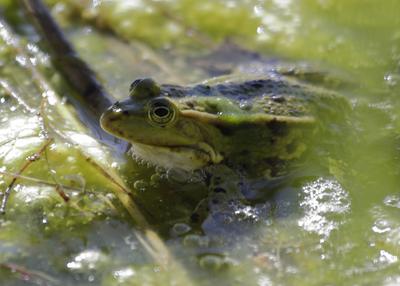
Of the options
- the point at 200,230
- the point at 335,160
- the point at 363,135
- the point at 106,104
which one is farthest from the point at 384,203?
the point at 106,104

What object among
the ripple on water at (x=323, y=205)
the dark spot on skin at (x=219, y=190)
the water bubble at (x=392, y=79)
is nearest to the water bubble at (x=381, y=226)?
the ripple on water at (x=323, y=205)

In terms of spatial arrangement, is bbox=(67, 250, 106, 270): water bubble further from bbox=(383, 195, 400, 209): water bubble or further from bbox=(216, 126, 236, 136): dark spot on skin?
bbox=(383, 195, 400, 209): water bubble

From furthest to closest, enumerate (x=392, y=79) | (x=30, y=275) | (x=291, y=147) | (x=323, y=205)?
1. (x=392, y=79)
2. (x=291, y=147)
3. (x=323, y=205)
4. (x=30, y=275)

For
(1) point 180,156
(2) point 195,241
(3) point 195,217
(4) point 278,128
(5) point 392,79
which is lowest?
(2) point 195,241

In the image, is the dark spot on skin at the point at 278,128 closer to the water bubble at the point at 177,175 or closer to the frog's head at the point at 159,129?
the frog's head at the point at 159,129

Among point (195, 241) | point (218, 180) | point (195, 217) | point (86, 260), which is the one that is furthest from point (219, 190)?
point (86, 260)

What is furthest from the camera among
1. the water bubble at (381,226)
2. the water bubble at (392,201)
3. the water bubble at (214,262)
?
the water bubble at (392,201)

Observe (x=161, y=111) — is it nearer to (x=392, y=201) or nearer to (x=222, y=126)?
(x=222, y=126)
